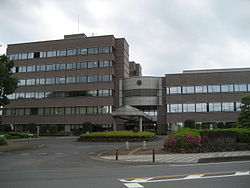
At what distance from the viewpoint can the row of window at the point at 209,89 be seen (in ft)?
181

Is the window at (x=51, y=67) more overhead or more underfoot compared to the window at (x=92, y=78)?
more overhead

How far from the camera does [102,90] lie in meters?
59.6

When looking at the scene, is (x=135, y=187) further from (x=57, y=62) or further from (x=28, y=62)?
A: (x=28, y=62)

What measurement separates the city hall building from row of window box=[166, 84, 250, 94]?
0.10 metres

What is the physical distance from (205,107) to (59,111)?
34253 mm

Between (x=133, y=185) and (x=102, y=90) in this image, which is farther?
(x=102, y=90)

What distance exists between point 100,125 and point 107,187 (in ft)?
171

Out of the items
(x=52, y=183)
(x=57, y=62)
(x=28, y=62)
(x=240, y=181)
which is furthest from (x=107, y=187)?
(x=28, y=62)

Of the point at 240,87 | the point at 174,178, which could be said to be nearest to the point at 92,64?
the point at 240,87

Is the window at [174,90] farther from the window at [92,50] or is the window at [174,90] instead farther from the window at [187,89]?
the window at [92,50]

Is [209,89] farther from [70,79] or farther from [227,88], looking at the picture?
[70,79]

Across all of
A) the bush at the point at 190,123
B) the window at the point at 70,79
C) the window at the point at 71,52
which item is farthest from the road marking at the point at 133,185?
the window at the point at 71,52

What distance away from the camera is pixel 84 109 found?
60656 millimetres

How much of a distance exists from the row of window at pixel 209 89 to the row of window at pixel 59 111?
15.5 m
